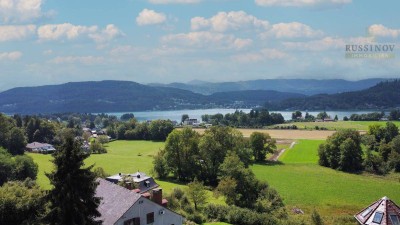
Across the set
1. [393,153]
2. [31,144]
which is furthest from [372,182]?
[31,144]

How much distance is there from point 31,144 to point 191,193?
2698 inches

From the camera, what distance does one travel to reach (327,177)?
241 feet

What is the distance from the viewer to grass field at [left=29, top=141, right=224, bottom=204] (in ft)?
204

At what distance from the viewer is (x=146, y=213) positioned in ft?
108

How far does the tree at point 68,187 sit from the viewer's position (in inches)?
960

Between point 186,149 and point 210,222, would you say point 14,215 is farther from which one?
point 186,149

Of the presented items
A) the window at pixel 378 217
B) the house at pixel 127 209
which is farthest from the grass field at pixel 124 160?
the window at pixel 378 217

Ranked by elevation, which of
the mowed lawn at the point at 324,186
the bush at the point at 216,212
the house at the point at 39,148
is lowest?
the mowed lawn at the point at 324,186

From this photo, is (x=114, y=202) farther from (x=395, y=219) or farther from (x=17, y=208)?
(x=395, y=219)

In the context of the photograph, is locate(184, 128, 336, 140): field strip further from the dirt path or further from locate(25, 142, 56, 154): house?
locate(25, 142, 56, 154): house

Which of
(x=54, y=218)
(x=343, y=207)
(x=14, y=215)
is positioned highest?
(x=54, y=218)

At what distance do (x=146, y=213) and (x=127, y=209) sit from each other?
2.25 m

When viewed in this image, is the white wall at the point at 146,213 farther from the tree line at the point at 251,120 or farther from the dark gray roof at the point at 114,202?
the tree line at the point at 251,120

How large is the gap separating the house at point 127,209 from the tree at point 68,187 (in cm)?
578
